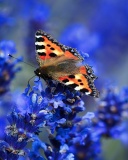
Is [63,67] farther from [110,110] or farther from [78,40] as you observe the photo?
[78,40]

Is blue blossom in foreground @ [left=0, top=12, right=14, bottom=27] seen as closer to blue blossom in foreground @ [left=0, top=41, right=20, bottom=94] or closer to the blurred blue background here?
the blurred blue background

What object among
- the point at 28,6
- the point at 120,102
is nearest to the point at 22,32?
the point at 28,6

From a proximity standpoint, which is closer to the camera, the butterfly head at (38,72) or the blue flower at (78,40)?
the butterfly head at (38,72)

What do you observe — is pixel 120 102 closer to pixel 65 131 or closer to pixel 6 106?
pixel 6 106

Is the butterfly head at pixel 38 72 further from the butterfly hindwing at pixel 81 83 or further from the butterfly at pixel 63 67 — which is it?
the butterfly hindwing at pixel 81 83

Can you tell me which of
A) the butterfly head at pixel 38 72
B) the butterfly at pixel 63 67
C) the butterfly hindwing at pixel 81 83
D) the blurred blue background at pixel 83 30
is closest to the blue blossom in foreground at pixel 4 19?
the blurred blue background at pixel 83 30

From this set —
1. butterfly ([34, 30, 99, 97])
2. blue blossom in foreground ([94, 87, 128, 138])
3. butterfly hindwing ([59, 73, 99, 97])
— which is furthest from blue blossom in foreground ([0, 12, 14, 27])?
butterfly hindwing ([59, 73, 99, 97])


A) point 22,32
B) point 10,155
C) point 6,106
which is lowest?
point 10,155
